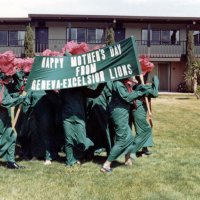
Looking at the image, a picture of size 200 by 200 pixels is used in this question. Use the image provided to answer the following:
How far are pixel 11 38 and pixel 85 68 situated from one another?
87.2 ft

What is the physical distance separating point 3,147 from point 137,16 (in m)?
25.7

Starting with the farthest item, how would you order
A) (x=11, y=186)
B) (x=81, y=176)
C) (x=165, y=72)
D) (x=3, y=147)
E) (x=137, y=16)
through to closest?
(x=165, y=72)
(x=137, y=16)
(x=3, y=147)
(x=81, y=176)
(x=11, y=186)

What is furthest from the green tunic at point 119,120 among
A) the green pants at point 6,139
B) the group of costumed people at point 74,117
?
the green pants at point 6,139

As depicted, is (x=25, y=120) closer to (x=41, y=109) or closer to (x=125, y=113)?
(x=41, y=109)

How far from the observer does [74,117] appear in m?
7.98

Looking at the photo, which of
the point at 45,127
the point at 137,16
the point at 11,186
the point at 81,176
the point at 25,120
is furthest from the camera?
the point at 137,16

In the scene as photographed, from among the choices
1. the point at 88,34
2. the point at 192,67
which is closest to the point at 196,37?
the point at 192,67

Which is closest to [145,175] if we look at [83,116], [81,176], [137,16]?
[81,176]

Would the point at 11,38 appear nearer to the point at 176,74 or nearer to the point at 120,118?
the point at 176,74

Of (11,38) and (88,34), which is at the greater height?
(88,34)

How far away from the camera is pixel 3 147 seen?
791 centimetres

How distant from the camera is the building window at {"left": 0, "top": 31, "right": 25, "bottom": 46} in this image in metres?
33.6

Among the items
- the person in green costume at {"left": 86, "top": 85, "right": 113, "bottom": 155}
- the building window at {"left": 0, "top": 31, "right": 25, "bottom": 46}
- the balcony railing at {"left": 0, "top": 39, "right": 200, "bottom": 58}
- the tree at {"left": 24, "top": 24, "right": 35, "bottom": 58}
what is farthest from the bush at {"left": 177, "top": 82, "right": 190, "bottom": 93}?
the person in green costume at {"left": 86, "top": 85, "right": 113, "bottom": 155}

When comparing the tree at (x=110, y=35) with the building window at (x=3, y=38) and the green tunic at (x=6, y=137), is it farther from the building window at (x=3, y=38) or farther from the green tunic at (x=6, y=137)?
the green tunic at (x=6, y=137)
